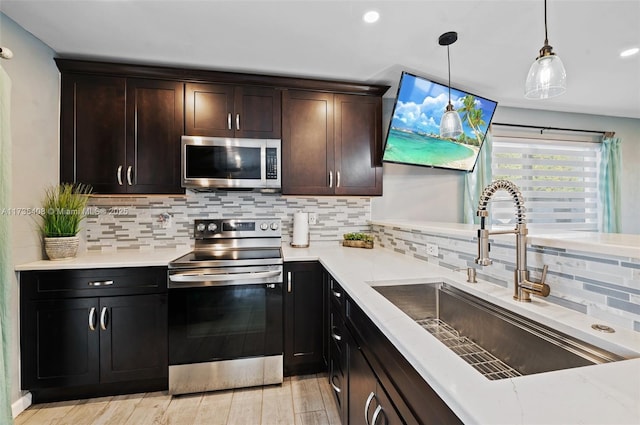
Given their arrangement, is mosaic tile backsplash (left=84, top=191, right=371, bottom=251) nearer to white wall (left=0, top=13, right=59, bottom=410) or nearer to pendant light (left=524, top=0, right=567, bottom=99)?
Result: white wall (left=0, top=13, right=59, bottom=410)

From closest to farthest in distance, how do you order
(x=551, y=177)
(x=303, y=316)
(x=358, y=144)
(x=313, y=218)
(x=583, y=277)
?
(x=583, y=277)
(x=303, y=316)
(x=358, y=144)
(x=313, y=218)
(x=551, y=177)

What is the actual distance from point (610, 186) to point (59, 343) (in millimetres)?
5479

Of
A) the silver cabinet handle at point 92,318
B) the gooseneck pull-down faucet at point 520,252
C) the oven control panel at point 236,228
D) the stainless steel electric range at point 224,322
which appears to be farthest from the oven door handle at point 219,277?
the gooseneck pull-down faucet at point 520,252

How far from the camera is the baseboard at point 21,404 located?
68.0 inches

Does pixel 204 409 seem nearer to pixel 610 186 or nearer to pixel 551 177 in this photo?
pixel 551 177

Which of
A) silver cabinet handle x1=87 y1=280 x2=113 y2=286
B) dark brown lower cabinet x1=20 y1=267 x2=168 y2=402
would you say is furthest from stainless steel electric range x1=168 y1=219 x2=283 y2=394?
silver cabinet handle x1=87 y1=280 x2=113 y2=286

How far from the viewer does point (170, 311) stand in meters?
1.93

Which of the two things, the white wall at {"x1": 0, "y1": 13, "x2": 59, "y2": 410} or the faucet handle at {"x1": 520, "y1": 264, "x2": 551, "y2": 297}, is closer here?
the faucet handle at {"x1": 520, "y1": 264, "x2": 551, "y2": 297}

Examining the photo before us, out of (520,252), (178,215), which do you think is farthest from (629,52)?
(178,215)

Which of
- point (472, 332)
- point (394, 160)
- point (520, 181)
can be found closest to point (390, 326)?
point (472, 332)

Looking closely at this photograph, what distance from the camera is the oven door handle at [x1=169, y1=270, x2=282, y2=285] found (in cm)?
192

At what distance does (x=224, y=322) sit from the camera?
199 centimetres

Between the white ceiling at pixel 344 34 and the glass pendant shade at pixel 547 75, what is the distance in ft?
2.42

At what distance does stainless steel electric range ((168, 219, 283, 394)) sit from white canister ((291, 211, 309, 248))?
499mm
